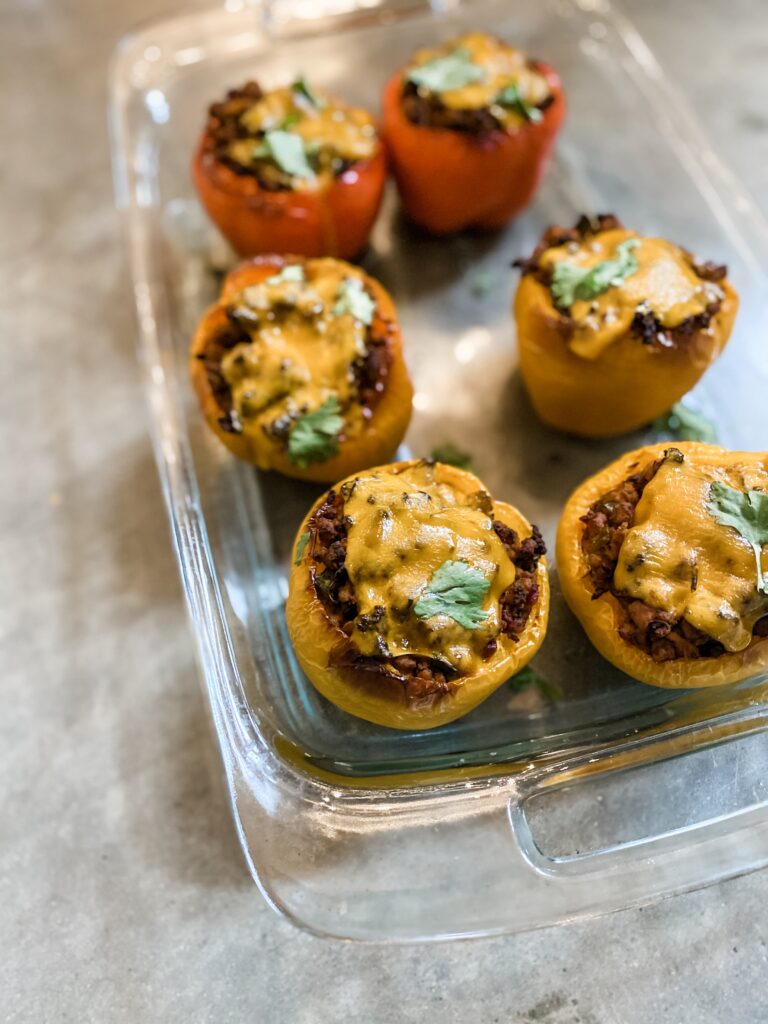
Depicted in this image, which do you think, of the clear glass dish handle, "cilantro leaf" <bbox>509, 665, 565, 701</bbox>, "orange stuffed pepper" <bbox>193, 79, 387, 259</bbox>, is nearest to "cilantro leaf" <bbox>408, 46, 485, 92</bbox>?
"orange stuffed pepper" <bbox>193, 79, 387, 259</bbox>

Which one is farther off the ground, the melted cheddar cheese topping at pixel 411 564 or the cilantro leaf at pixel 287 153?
the cilantro leaf at pixel 287 153

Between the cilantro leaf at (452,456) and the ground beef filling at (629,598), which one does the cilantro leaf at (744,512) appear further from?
the cilantro leaf at (452,456)

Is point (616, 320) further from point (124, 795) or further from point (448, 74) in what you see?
point (124, 795)

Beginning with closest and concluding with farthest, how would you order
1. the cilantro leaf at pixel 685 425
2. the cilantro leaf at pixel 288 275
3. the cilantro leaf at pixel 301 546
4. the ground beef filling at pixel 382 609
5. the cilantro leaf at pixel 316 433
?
the ground beef filling at pixel 382 609 < the cilantro leaf at pixel 301 546 < the cilantro leaf at pixel 316 433 < the cilantro leaf at pixel 288 275 < the cilantro leaf at pixel 685 425

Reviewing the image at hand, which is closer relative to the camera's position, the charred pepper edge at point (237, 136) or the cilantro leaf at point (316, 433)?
the cilantro leaf at point (316, 433)

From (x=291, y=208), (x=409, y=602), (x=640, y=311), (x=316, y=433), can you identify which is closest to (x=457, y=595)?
(x=409, y=602)

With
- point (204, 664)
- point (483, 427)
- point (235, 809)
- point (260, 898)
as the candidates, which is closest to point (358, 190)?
point (483, 427)

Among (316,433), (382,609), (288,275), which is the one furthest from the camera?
(288,275)

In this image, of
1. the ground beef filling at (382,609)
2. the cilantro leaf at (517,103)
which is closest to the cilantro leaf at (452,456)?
the ground beef filling at (382,609)
